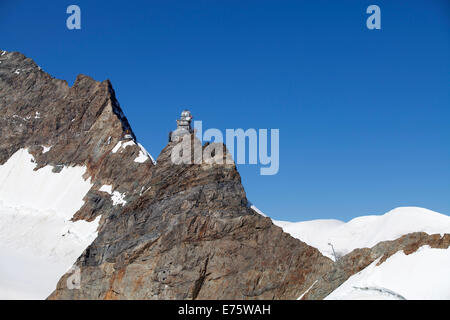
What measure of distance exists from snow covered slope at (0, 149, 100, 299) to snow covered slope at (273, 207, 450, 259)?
2616 centimetres

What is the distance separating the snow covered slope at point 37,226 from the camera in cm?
5566

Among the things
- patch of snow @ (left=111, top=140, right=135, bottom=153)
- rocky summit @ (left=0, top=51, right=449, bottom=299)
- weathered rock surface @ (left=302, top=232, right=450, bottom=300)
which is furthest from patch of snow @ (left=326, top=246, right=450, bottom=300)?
patch of snow @ (left=111, top=140, right=135, bottom=153)

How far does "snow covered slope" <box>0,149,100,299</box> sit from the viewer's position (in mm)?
55656

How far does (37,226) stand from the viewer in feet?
218

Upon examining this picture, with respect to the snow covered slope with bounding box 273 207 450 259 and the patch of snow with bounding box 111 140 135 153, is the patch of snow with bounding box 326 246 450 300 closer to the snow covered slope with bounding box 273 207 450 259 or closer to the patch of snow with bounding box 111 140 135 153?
the snow covered slope with bounding box 273 207 450 259

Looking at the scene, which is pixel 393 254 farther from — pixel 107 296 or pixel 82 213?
pixel 82 213

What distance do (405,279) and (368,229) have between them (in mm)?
24474

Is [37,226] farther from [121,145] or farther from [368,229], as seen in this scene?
[368,229]

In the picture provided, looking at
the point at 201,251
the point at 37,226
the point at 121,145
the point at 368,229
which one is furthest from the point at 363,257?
the point at 37,226

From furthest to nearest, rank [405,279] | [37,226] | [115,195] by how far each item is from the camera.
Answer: [37,226], [115,195], [405,279]

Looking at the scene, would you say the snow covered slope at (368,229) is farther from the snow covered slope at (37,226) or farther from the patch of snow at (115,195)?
the snow covered slope at (37,226)

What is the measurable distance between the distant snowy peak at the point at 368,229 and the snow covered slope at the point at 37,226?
26.3 meters
